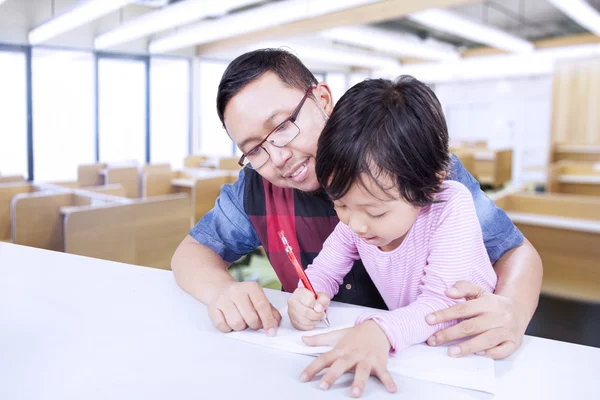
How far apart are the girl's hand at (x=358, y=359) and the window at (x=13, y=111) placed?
699 cm

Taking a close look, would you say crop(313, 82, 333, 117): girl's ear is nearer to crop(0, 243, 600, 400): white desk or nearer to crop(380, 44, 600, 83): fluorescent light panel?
crop(0, 243, 600, 400): white desk

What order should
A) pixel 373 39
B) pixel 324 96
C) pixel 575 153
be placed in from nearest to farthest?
pixel 324 96 < pixel 373 39 < pixel 575 153

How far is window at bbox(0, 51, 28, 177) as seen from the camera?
655 centimetres

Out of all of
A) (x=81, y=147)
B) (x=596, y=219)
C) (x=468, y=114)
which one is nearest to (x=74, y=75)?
(x=81, y=147)

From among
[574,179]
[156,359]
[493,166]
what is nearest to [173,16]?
[574,179]

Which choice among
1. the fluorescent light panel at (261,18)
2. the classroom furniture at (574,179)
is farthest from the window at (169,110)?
the classroom furniture at (574,179)

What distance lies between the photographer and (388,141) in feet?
2.45

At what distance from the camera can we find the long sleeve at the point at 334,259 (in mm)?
974

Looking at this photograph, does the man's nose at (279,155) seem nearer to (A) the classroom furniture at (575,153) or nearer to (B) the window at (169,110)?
(B) the window at (169,110)

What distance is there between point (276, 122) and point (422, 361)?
537 mm

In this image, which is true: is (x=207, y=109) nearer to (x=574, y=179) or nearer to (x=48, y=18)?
(x=48, y=18)

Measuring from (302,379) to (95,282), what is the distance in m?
0.54

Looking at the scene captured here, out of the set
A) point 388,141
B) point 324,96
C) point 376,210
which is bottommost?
point 376,210

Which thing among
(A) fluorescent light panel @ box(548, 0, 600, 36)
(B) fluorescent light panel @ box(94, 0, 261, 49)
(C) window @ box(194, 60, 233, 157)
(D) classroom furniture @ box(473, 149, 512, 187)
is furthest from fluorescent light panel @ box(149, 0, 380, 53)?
(D) classroom furniture @ box(473, 149, 512, 187)
